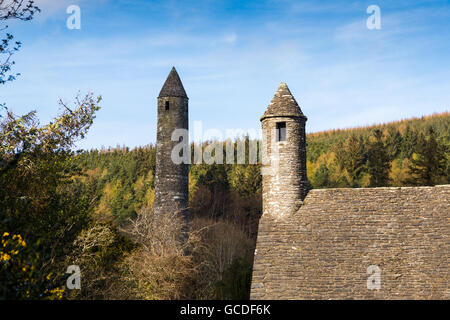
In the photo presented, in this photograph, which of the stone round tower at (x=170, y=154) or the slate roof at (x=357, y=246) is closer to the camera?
the slate roof at (x=357, y=246)

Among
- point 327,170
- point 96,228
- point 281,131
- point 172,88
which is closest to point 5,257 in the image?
point 96,228

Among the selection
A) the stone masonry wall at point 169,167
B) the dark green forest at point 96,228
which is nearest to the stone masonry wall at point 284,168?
the dark green forest at point 96,228

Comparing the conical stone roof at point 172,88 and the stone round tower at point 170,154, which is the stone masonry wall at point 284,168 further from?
the conical stone roof at point 172,88

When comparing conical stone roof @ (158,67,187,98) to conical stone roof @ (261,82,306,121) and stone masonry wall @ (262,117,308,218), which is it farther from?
stone masonry wall @ (262,117,308,218)

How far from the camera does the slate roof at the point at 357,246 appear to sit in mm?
16594

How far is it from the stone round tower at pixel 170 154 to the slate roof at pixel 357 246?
12127 mm

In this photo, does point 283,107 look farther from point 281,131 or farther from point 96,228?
point 96,228

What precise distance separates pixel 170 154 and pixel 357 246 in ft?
53.1

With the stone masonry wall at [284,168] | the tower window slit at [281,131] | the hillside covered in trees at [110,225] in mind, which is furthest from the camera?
the tower window slit at [281,131]

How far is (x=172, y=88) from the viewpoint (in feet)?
105

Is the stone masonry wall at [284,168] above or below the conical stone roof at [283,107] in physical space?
below

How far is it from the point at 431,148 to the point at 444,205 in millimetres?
25448

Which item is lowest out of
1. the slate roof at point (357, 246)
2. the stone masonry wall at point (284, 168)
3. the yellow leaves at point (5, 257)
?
the slate roof at point (357, 246)
